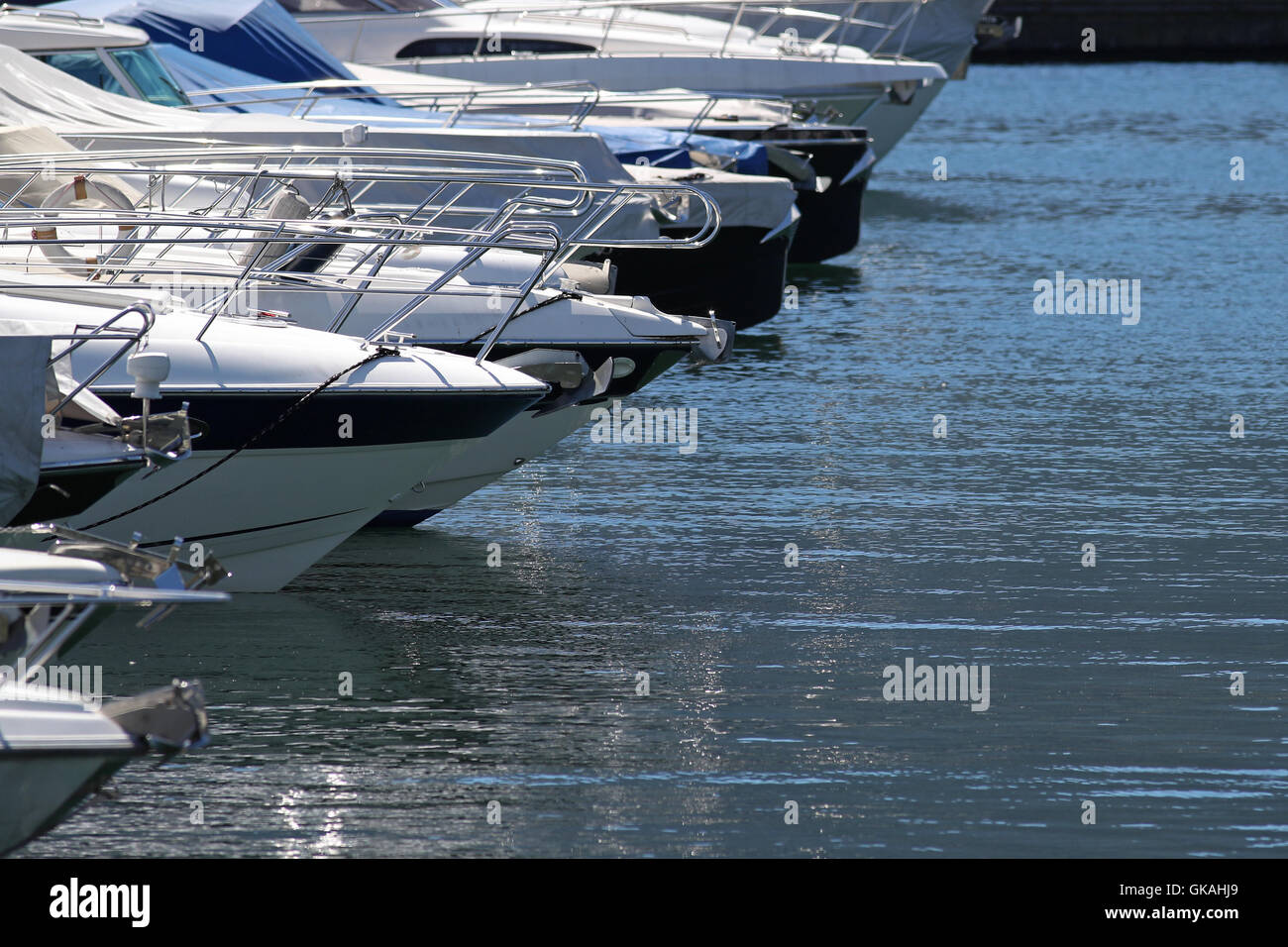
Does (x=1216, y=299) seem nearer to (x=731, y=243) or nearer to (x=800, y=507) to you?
(x=731, y=243)

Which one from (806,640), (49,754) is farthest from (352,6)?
(49,754)

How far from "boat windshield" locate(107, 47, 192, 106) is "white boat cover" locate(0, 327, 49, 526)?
625 centimetres

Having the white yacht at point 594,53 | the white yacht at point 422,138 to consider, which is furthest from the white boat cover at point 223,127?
the white yacht at point 594,53

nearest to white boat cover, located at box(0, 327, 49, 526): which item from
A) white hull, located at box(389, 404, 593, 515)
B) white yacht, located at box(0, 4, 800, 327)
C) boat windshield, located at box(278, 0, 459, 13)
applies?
white hull, located at box(389, 404, 593, 515)

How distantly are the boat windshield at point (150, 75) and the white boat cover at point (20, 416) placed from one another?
20.5 feet

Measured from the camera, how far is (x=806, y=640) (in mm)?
6691

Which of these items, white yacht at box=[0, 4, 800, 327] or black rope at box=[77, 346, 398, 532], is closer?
black rope at box=[77, 346, 398, 532]

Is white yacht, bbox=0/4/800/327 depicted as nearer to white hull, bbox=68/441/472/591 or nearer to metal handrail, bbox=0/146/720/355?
metal handrail, bbox=0/146/720/355

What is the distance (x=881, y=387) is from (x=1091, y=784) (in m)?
5.64

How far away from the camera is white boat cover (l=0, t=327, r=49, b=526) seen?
5.56m

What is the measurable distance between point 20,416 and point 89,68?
6378 mm

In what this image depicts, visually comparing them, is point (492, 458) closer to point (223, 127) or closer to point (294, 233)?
point (294, 233)

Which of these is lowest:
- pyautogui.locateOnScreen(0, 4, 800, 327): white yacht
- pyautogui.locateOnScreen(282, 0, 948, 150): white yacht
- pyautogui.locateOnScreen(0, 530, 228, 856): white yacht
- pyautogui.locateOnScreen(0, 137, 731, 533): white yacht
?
pyautogui.locateOnScreen(0, 530, 228, 856): white yacht

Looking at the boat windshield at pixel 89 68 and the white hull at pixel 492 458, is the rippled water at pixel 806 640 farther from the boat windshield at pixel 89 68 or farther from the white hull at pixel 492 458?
the boat windshield at pixel 89 68
